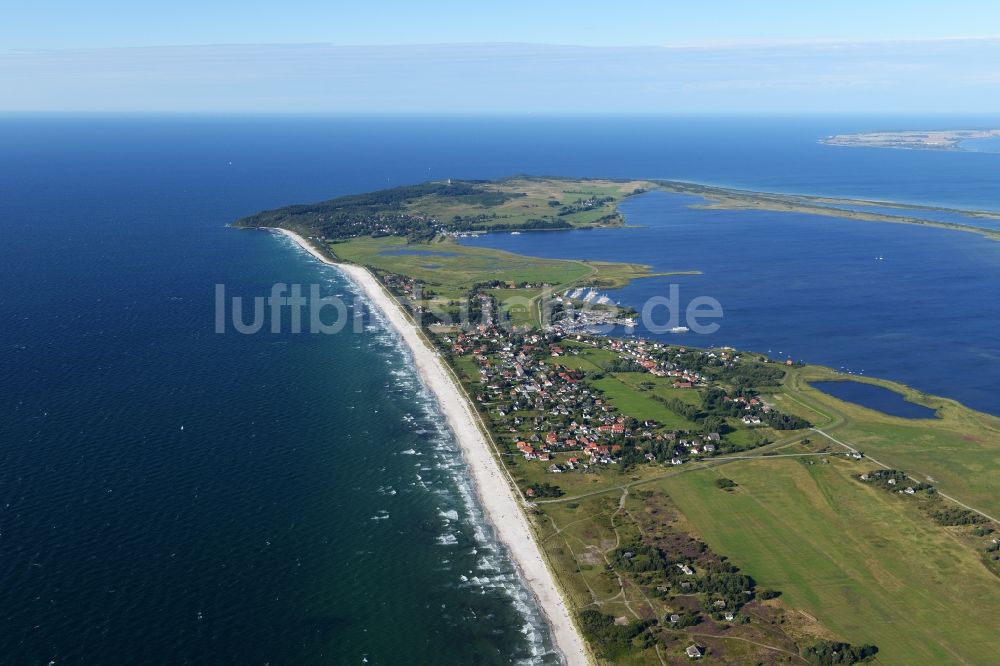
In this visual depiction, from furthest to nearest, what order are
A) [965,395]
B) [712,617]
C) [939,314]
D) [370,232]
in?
[370,232] → [939,314] → [965,395] → [712,617]

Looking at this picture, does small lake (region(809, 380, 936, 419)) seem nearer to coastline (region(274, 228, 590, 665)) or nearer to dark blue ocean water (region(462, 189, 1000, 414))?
dark blue ocean water (region(462, 189, 1000, 414))

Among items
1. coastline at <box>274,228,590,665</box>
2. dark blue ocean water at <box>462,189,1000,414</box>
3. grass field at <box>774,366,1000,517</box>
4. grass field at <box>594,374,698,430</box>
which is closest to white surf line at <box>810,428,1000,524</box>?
grass field at <box>774,366,1000,517</box>

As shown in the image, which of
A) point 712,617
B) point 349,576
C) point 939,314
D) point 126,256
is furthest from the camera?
point 126,256

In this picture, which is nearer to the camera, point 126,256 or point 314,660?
point 314,660

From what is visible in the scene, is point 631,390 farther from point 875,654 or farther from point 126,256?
point 126,256

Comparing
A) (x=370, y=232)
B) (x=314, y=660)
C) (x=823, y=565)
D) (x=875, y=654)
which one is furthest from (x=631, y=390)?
(x=370, y=232)

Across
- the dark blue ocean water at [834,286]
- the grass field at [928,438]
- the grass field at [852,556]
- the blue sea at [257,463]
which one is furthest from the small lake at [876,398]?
the grass field at [852,556]
